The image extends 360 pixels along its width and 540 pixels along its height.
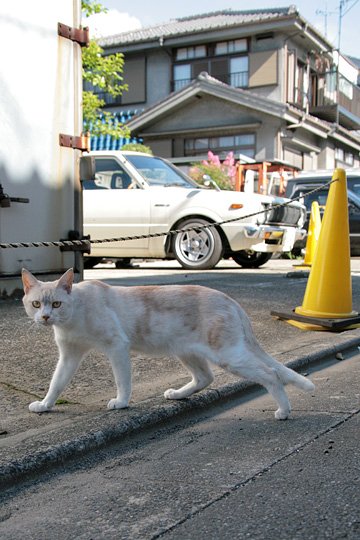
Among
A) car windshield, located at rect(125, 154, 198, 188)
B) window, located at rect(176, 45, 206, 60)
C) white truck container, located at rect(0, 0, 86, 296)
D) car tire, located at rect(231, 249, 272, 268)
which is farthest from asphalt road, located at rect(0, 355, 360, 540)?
window, located at rect(176, 45, 206, 60)

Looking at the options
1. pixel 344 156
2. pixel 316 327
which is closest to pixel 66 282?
pixel 316 327

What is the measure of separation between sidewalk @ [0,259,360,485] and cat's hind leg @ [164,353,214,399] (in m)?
0.04

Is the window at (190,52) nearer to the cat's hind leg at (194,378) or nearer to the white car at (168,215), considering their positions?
the white car at (168,215)

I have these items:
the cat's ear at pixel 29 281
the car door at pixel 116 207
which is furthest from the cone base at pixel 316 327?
the car door at pixel 116 207

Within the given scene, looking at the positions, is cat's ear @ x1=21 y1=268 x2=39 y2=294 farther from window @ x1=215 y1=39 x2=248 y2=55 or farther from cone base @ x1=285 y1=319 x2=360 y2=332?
window @ x1=215 y1=39 x2=248 y2=55

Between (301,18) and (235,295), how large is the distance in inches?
794

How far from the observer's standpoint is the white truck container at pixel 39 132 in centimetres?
629

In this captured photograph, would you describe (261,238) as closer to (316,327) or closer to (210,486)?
(316,327)

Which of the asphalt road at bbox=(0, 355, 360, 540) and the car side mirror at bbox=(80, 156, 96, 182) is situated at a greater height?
the car side mirror at bbox=(80, 156, 96, 182)

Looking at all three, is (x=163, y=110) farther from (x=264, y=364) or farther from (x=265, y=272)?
(x=264, y=364)

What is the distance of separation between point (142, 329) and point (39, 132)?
4054mm

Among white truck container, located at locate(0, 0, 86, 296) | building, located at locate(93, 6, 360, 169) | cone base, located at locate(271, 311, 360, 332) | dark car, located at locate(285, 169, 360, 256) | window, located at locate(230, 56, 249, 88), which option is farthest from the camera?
window, located at locate(230, 56, 249, 88)

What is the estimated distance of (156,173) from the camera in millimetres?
10594

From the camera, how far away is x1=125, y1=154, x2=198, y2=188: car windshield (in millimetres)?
10500
